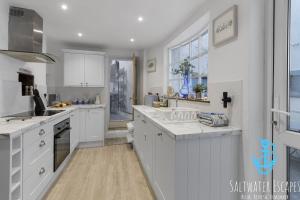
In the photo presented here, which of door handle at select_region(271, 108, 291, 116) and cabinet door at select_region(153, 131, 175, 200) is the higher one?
door handle at select_region(271, 108, 291, 116)

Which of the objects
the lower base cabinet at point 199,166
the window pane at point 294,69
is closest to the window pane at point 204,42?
the window pane at point 294,69

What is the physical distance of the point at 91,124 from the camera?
12.7 ft

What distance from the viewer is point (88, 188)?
7.12 ft

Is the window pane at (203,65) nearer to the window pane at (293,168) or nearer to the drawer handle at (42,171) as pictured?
the window pane at (293,168)

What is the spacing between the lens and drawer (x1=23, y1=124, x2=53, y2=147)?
61.5 inches

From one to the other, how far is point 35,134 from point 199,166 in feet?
5.40

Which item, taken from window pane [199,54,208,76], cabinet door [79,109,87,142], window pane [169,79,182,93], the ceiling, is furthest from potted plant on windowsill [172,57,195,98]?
cabinet door [79,109,87,142]

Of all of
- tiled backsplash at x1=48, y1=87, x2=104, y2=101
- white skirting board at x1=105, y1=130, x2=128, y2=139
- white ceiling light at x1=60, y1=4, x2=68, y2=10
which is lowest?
white skirting board at x1=105, y1=130, x2=128, y2=139

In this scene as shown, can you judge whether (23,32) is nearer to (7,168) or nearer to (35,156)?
(35,156)

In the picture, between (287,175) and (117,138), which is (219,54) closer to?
(287,175)

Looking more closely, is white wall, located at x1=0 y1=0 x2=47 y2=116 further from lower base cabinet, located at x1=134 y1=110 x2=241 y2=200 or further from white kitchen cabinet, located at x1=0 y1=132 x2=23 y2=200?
lower base cabinet, located at x1=134 y1=110 x2=241 y2=200

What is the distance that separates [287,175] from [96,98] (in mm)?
4034

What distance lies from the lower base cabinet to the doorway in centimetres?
348

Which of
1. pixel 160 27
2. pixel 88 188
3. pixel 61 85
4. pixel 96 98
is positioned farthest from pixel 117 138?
pixel 160 27
